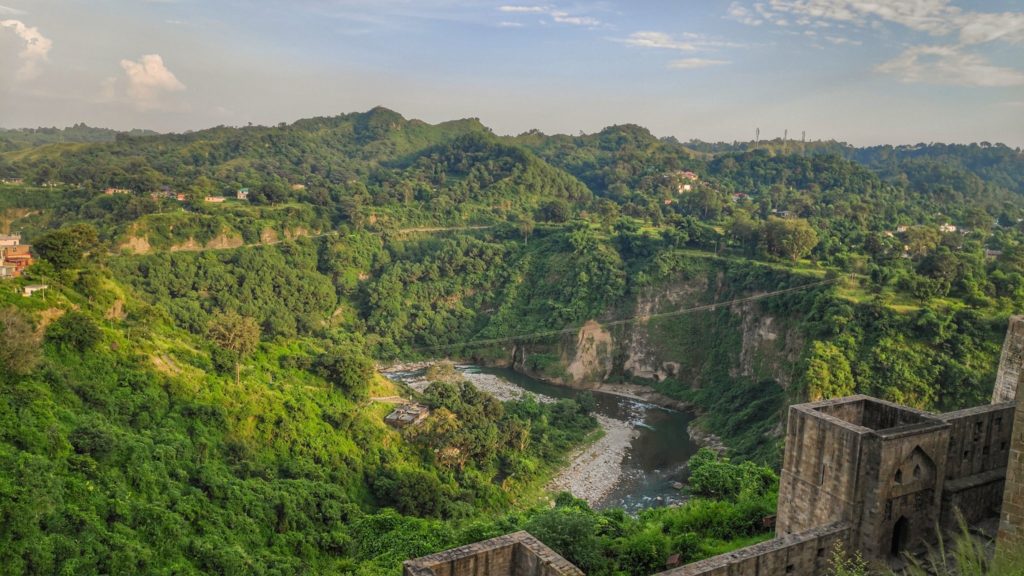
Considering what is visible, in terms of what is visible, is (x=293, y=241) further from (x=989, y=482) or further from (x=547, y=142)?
(x=547, y=142)

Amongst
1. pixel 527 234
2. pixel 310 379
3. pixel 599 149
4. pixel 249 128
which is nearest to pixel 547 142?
pixel 599 149

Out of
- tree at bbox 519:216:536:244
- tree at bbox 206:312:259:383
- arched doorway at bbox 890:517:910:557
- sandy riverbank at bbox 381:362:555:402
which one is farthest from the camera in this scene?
tree at bbox 519:216:536:244

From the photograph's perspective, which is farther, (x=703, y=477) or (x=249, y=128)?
(x=249, y=128)

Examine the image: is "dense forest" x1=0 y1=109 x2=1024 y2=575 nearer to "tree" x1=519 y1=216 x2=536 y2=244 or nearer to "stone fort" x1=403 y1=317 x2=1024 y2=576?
"tree" x1=519 y1=216 x2=536 y2=244

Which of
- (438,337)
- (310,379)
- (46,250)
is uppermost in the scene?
(46,250)

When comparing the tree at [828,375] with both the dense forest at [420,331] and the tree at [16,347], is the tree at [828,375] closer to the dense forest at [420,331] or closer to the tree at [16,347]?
the dense forest at [420,331]

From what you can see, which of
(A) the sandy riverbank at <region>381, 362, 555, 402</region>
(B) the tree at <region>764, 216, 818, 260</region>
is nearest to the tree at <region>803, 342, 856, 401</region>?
(B) the tree at <region>764, 216, 818, 260</region>

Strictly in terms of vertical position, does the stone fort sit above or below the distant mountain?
below
